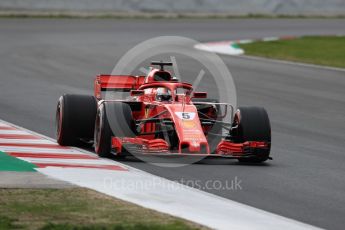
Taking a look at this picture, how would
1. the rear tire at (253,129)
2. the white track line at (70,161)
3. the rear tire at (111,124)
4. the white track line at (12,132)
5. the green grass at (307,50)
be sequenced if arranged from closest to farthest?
1. the white track line at (70,161)
2. the rear tire at (111,124)
3. the rear tire at (253,129)
4. the white track line at (12,132)
5. the green grass at (307,50)

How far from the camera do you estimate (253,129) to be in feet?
43.5

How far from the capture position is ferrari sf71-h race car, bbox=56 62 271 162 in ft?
42.1

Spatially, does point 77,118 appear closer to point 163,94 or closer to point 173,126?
point 163,94

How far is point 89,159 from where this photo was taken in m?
13.0

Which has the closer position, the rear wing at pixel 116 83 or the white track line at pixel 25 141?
the white track line at pixel 25 141

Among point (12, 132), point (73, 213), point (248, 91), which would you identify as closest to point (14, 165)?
point (73, 213)

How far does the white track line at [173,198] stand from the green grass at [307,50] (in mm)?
18177

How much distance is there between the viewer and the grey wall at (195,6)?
4140 cm

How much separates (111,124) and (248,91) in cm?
1053

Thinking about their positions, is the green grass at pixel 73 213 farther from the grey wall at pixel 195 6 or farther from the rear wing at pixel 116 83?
the grey wall at pixel 195 6

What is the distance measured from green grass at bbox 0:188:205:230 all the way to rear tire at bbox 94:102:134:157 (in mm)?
2418

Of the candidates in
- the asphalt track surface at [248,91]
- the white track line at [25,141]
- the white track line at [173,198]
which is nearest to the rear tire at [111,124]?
the asphalt track surface at [248,91]

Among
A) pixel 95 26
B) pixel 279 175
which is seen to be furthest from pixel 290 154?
pixel 95 26

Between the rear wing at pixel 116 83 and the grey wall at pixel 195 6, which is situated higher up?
the grey wall at pixel 195 6
